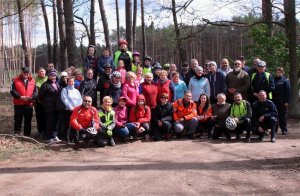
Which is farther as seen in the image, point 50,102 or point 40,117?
point 40,117

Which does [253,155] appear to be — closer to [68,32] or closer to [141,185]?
[141,185]

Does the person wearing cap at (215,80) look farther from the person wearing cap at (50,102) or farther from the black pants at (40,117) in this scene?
the black pants at (40,117)

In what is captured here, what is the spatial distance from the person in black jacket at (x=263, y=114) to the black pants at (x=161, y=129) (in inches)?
79.7

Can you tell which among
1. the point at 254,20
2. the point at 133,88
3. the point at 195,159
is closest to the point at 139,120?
the point at 133,88

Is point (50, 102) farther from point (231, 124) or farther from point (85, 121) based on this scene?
point (231, 124)

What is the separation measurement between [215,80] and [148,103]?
182 centimetres

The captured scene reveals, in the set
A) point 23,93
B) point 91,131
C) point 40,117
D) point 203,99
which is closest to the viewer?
point 91,131

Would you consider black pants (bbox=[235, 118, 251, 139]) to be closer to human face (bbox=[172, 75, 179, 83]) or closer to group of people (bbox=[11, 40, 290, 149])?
group of people (bbox=[11, 40, 290, 149])

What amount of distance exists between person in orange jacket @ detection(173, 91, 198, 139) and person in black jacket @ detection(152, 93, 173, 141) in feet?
0.49

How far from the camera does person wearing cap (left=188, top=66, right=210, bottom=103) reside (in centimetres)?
976

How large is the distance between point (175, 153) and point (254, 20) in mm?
7833

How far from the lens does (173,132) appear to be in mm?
9477

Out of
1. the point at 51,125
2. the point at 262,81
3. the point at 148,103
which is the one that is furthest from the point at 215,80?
the point at 51,125

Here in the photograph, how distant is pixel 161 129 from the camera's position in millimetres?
9328
